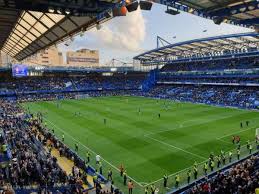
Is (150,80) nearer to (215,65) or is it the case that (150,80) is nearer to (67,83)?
(215,65)

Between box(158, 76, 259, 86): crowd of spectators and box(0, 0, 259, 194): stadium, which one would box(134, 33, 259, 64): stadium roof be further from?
box(158, 76, 259, 86): crowd of spectators

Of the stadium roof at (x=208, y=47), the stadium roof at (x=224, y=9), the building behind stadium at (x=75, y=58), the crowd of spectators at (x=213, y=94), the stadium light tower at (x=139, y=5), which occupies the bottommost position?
the crowd of spectators at (x=213, y=94)

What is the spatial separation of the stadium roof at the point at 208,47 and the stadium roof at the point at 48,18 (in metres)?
39.7

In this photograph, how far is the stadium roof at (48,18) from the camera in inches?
470

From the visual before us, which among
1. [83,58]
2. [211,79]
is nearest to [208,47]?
[211,79]

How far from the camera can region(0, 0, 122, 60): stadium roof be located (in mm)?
11935

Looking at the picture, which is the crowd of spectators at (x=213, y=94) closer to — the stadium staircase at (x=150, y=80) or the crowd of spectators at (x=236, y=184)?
the stadium staircase at (x=150, y=80)

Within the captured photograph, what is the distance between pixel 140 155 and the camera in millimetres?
23594

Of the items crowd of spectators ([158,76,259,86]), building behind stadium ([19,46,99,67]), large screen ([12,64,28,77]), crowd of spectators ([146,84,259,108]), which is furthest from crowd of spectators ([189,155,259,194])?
building behind stadium ([19,46,99,67])

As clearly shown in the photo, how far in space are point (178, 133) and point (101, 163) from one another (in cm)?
1156

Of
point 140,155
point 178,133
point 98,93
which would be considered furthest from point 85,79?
point 140,155

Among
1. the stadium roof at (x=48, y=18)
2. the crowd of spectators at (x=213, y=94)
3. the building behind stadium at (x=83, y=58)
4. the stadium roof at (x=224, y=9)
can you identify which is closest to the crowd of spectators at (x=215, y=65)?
the crowd of spectators at (x=213, y=94)

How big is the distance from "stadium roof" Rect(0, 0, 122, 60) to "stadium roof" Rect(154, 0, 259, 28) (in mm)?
3464

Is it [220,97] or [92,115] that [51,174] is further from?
[220,97]
